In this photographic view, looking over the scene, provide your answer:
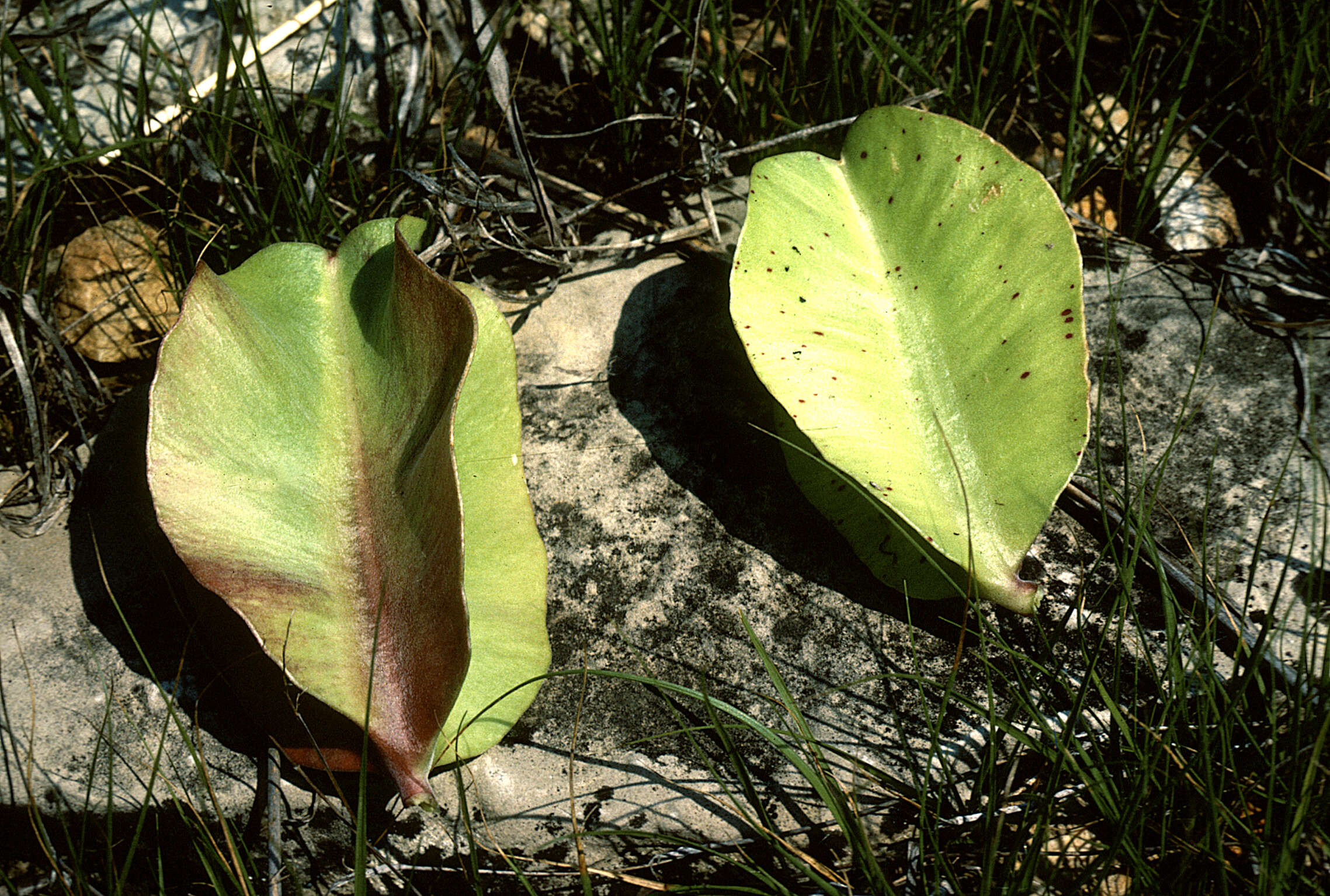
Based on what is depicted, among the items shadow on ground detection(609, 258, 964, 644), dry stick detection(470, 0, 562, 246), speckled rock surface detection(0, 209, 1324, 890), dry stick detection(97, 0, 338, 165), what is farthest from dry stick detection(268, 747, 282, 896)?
dry stick detection(97, 0, 338, 165)

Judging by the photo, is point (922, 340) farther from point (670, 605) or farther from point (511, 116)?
point (511, 116)

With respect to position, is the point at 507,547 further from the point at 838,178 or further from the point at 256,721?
the point at 838,178

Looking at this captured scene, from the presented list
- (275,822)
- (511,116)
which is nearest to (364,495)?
(275,822)

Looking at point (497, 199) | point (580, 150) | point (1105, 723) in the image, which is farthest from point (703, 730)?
point (580, 150)

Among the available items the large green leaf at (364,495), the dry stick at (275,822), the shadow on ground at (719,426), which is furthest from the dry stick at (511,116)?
the dry stick at (275,822)

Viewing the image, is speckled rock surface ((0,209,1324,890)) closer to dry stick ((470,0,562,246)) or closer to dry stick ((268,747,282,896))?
dry stick ((268,747,282,896))

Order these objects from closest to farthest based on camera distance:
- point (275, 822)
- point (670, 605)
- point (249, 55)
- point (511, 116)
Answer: point (275, 822) < point (670, 605) < point (511, 116) < point (249, 55)
